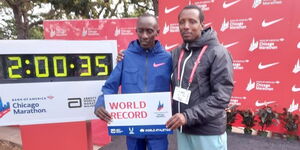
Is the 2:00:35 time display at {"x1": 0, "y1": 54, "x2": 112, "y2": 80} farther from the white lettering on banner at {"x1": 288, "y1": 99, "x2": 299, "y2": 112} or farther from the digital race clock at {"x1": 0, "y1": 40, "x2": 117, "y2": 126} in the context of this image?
the white lettering on banner at {"x1": 288, "y1": 99, "x2": 299, "y2": 112}

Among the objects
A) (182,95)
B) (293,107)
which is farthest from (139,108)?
(293,107)

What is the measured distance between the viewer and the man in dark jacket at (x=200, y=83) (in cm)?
165

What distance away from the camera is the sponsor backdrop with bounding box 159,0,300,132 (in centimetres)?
386

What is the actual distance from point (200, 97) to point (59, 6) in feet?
26.5

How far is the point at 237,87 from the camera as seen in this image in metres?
4.38

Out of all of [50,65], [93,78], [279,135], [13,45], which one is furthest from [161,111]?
[279,135]

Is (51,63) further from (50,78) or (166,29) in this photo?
(166,29)

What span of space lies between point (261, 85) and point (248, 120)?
2.09 feet

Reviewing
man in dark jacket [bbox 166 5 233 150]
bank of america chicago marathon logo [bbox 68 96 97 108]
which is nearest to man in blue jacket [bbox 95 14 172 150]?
man in dark jacket [bbox 166 5 233 150]

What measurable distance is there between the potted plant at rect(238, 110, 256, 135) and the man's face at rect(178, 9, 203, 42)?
2.94 metres

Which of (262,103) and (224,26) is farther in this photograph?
(224,26)

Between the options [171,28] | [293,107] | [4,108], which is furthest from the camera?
[171,28]

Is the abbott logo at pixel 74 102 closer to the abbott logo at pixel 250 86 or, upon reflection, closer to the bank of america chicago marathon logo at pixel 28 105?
the bank of america chicago marathon logo at pixel 28 105

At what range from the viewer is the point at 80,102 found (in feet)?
8.09
